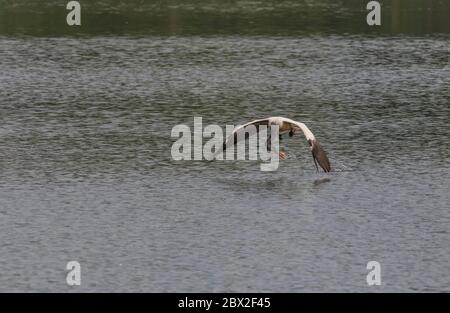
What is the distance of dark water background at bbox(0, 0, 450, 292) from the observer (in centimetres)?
1884

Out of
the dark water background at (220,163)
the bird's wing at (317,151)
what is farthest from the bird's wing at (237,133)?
the bird's wing at (317,151)

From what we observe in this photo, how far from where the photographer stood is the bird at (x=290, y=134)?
2317 cm

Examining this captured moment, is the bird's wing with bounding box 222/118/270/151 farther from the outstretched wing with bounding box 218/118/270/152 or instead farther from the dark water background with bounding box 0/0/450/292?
the dark water background with bounding box 0/0/450/292

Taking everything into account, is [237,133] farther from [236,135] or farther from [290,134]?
[290,134]

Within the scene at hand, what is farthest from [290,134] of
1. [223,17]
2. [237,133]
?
[223,17]

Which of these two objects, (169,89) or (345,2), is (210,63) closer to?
(169,89)

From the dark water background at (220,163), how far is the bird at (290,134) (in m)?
0.31

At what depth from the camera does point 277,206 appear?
21656mm

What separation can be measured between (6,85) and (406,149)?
11089mm

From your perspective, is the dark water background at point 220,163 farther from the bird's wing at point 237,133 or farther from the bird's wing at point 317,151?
the bird's wing at point 237,133

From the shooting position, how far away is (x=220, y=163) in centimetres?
2467

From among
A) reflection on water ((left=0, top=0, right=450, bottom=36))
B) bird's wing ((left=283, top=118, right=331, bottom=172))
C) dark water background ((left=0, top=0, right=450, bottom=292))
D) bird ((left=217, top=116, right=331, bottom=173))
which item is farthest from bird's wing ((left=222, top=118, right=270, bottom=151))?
reflection on water ((left=0, top=0, right=450, bottom=36))

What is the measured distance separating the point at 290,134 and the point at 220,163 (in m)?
1.43
